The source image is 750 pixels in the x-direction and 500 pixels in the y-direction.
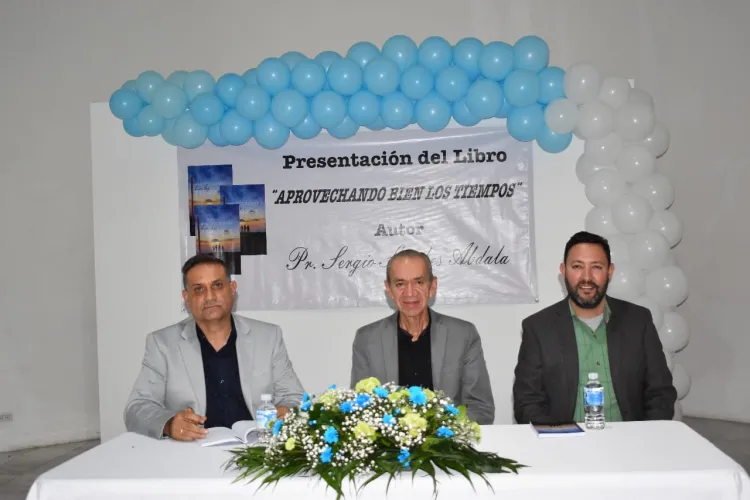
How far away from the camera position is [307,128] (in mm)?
6004

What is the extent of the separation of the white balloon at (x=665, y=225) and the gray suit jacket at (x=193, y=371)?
10.1 ft

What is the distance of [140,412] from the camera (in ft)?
11.3

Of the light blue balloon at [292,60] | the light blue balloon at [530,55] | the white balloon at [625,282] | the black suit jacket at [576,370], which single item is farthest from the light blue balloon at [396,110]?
the black suit jacket at [576,370]

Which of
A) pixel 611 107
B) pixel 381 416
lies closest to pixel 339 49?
pixel 611 107

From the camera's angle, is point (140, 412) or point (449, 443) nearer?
point (449, 443)

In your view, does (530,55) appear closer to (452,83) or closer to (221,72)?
(452,83)

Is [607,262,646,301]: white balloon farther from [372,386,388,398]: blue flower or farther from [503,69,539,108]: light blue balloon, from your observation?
[372,386,388,398]: blue flower

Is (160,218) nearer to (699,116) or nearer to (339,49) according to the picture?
(339,49)

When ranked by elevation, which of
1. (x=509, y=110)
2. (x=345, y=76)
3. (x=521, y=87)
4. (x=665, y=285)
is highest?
(x=345, y=76)

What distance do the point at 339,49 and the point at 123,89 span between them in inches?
78.6

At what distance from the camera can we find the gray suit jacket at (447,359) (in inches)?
153

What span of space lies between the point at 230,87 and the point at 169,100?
417 millimetres

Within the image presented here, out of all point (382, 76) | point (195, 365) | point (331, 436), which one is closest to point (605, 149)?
point (382, 76)

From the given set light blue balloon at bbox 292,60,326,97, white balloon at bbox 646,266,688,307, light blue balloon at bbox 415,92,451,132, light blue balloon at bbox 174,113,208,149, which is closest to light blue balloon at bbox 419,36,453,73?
light blue balloon at bbox 415,92,451,132
